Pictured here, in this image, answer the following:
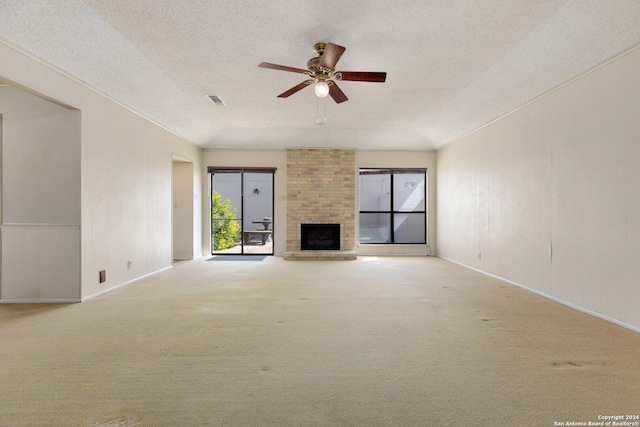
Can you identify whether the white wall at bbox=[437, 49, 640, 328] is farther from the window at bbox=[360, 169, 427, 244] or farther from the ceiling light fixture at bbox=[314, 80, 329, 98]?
the ceiling light fixture at bbox=[314, 80, 329, 98]

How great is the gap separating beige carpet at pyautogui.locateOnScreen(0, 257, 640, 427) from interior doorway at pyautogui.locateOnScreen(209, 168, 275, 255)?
14.2ft

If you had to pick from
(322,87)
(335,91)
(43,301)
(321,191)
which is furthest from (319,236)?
(43,301)

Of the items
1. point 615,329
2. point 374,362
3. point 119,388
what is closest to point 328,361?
point 374,362

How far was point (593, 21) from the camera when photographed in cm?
291

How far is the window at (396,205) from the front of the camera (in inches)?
340

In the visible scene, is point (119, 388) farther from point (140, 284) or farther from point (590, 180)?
point (590, 180)

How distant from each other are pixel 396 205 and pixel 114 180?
8105 millimetres

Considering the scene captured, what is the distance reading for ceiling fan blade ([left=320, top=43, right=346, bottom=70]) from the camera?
2984 millimetres

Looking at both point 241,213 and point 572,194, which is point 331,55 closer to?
point 572,194

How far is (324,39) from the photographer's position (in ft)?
11.6

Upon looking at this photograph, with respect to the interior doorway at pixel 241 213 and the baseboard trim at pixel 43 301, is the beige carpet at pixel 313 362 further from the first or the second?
the interior doorway at pixel 241 213

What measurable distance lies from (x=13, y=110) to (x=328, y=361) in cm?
479

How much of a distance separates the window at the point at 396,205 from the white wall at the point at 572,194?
278 centimetres

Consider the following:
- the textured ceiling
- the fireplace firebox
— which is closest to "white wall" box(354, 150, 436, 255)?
the fireplace firebox
